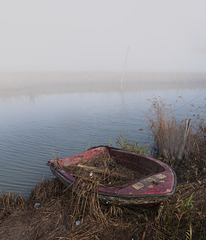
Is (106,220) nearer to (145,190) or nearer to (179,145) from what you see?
(145,190)

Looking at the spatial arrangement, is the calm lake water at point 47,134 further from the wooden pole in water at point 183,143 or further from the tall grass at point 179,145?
the wooden pole in water at point 183,143

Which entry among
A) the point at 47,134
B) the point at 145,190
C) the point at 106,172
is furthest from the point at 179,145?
the point at 47,134

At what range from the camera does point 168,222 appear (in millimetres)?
3350

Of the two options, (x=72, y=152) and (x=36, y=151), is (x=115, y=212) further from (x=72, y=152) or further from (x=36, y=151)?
(x=36, y=151)

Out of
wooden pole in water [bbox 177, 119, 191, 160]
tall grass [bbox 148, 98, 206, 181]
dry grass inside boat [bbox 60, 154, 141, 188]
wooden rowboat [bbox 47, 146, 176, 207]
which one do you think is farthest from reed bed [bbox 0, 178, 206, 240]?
wooden pole in water [bbox 177, 119, 191, 160]

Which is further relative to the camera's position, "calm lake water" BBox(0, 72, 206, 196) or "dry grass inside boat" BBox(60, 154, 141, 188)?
"calm lake water" BBox(0, 72, 206, 196)

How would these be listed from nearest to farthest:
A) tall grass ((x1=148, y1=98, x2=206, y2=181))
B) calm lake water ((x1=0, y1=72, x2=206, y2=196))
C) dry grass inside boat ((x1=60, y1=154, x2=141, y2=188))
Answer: dry grass inside boat ((x1=60, y1=154, x2=141, y2=188)) < tall grass ((x1=148, y1=98, x2=206, y2=181)) < calm lake water ((x1=0, y1=72, x2=206, y2=196))

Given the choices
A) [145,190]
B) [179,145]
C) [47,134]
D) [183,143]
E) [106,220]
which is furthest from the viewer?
[47,134]

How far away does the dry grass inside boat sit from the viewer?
4637mm

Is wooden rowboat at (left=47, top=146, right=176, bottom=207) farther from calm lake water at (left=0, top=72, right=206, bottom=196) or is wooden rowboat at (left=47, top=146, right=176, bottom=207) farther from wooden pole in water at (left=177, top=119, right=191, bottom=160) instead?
calm lake water at (left=0, top=72, right=206, bottom=196)

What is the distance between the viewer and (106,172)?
15.6 feet

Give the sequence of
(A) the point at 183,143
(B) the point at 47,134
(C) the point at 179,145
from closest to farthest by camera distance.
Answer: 1. (A) the point at 183,143
2. (C) the point at 179,145
3. (B) the point at 47,134

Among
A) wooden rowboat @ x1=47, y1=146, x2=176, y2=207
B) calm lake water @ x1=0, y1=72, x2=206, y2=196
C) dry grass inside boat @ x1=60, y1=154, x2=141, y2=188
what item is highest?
wooden rowboat @ x1=47, y1=146, x2=176, y2=207

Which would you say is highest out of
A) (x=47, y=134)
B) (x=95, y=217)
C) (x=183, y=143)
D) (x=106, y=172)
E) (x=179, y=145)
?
(x=183, y=143)
